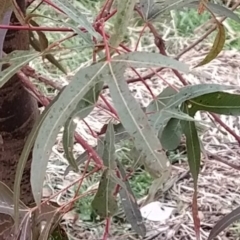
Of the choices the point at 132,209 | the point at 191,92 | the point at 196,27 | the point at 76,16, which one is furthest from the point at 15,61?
the point at 196,27

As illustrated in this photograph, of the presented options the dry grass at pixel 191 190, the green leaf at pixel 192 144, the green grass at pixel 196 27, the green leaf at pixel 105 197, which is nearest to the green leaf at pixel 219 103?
the green leaf at pixel 192 144

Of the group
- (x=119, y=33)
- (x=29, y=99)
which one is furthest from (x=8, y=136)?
(x=119, y=33)

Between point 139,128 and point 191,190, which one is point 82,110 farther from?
point 191,190

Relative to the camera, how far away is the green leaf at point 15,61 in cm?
53

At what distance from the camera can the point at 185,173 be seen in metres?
1.38

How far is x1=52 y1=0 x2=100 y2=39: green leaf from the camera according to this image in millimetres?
513

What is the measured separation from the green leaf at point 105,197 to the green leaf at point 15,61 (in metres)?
0.14

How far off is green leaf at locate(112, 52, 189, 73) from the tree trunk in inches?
14.2

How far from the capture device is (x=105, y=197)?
617 mm

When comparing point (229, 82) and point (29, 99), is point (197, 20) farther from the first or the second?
point (29, 99)

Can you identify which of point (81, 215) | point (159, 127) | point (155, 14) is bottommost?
point (81, 215)

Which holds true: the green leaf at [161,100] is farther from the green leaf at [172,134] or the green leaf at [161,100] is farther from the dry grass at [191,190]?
the dry grass at [191,190]

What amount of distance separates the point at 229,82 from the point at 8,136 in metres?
0.98

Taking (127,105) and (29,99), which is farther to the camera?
(29,99)
